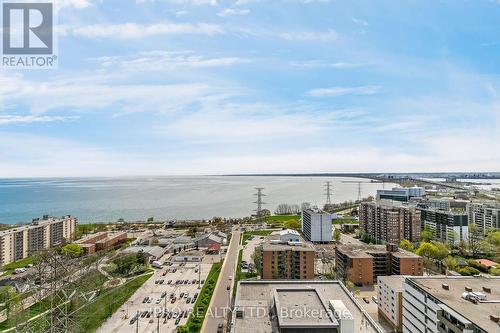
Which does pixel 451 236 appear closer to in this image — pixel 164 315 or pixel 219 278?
pixel 219 278

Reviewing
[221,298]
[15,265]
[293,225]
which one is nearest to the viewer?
[221,298]

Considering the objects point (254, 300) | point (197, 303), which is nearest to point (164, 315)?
point (197, 303)

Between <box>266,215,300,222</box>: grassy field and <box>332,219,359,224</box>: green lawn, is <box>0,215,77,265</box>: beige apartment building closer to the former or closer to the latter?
<box>266,215,300,222</box>: grassy field

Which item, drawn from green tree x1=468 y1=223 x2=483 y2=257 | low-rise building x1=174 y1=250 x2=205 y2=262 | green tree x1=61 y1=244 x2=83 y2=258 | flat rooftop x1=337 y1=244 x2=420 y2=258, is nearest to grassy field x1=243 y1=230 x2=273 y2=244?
low-rise building x1=174 y1=250 x2=205 y2=262

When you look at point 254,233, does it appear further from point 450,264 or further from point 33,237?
point 33,237

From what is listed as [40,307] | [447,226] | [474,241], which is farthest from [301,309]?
[474,241]

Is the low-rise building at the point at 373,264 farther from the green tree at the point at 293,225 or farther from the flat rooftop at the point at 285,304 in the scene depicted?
the green tree at the point at 293,225
